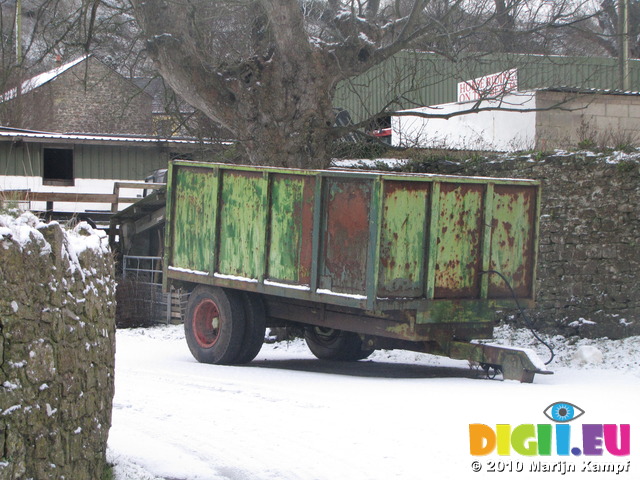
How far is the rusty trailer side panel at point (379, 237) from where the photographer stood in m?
8.30

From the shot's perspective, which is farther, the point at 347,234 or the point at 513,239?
the point at 513,239

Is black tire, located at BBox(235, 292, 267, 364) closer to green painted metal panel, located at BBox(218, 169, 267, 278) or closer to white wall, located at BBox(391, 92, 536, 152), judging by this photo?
green painted metal panel, located at BBox(218, 169, 267, 278)

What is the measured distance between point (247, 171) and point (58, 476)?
5662 millimetres

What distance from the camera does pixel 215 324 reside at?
33.6 ft

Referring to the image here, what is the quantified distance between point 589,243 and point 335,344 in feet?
11.9

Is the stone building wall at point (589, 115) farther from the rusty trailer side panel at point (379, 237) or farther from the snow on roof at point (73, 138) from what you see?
the snow on roof at point (73, 138)

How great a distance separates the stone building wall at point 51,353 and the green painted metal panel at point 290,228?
3845mm

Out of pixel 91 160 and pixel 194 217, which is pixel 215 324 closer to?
pixel 194 217

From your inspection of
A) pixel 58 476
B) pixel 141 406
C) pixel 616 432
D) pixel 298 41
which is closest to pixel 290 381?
pixel 141 406

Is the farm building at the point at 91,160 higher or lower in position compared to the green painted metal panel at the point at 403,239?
higher

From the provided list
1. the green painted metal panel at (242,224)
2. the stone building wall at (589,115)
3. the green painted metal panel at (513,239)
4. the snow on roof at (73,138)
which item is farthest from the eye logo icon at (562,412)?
the snow on roof at (73,138)

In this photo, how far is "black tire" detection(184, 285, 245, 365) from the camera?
Answer: 996 centimetres

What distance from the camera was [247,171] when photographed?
9602 mm

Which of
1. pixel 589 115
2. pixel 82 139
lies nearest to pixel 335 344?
pixel 589 115
